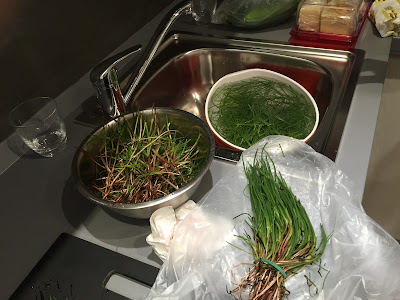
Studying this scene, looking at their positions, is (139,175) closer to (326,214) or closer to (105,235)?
(105,235)

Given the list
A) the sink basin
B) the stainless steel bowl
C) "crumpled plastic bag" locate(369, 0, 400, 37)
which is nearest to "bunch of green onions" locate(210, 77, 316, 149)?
the sink basin

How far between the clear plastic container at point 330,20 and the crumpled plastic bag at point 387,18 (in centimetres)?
5

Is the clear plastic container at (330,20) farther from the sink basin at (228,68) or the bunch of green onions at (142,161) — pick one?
the bunch of green onions at (142,161)

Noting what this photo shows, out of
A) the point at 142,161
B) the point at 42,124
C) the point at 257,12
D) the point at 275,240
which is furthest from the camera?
the point at 257,12

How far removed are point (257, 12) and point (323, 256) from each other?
0.84 meters

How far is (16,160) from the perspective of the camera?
900mm

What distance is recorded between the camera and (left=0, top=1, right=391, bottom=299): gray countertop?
0.70 m

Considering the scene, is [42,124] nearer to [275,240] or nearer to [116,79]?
[116,79]

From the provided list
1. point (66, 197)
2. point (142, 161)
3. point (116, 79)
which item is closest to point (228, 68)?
point (116, 79)

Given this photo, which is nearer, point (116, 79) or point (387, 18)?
point (116, 79)

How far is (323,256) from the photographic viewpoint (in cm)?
60

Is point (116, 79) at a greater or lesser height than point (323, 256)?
greater

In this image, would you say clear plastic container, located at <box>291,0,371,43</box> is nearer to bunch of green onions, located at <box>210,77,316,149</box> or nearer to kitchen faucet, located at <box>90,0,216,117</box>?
bunch of green onions, located at <box>210,77,316,149</box>

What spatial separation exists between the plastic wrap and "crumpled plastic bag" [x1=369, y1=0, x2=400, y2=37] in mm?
254
